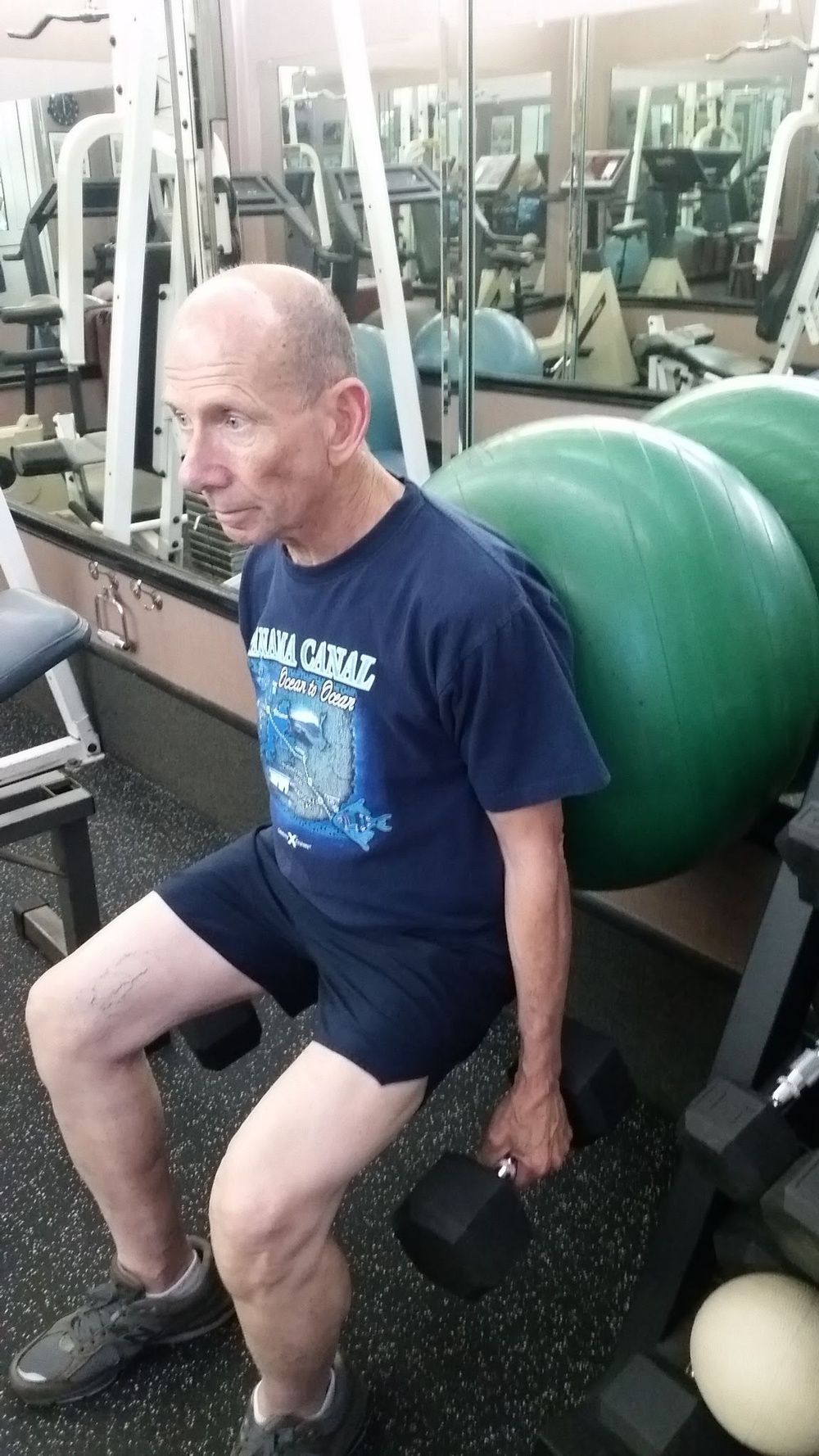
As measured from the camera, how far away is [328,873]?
3.94 ft

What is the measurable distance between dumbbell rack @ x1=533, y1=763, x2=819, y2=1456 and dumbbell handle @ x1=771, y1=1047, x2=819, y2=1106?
2.7 inches

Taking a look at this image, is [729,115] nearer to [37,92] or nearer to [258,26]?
[258,26]

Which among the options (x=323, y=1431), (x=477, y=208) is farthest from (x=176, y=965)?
(x=477, y=208)

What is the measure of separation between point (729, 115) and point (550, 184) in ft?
2.44

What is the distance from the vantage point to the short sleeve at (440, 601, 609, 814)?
3.34 feet

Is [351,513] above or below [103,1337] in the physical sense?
above

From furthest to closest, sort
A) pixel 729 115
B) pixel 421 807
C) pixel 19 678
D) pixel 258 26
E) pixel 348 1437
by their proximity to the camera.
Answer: pixel 258 26 < pixel 729 115 < pixel 19 678 < pixel 348 1437 < pixel 421 807

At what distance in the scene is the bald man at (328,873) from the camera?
1027 millimetres

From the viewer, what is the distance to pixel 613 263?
464cm

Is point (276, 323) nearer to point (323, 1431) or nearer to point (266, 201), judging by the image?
point (323, 1431)

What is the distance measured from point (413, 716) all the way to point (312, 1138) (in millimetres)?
421

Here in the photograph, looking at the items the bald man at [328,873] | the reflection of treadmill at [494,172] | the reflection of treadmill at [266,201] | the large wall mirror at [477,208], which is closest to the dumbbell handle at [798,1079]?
the bald man at [328,873]

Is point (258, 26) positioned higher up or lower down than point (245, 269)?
higher up

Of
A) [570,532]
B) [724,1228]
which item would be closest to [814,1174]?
[724,1228]
